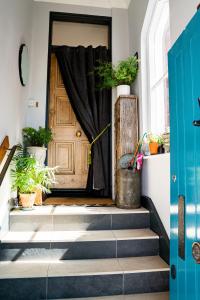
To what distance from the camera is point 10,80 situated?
98.2 inches

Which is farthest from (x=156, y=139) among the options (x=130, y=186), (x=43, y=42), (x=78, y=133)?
(x=43, y=42)

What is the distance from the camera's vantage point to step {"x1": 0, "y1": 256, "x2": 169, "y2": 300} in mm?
1743

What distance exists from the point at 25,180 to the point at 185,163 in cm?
183

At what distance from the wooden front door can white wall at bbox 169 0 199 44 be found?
2.34 metres

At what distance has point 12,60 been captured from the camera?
258cm

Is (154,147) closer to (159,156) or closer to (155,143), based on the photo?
(155,143)

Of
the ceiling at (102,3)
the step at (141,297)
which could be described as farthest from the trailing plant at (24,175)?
the ceiling at (102,3)

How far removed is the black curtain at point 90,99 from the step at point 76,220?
1113mm

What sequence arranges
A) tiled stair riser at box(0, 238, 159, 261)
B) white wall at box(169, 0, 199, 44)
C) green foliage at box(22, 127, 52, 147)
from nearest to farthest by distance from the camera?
white wall at box(169, 0, 199, 44) → tiled stair riser at box(0, 238, 159, 261) → green foliage at box(22, 127, 52, 147)

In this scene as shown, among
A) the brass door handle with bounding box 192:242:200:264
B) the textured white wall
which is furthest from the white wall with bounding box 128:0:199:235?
the brass door handle with bounding box 192:242:200:264

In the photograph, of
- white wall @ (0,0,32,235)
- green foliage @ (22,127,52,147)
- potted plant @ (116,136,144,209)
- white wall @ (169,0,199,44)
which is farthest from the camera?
green foliage @ (22,127,52,147)

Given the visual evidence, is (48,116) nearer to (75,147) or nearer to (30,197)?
(75,147)

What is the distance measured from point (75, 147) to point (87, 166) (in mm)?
397

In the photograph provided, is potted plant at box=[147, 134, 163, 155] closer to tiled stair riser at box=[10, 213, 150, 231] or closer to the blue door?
tiled stair riser at box=[10, 213, 150, 231]
